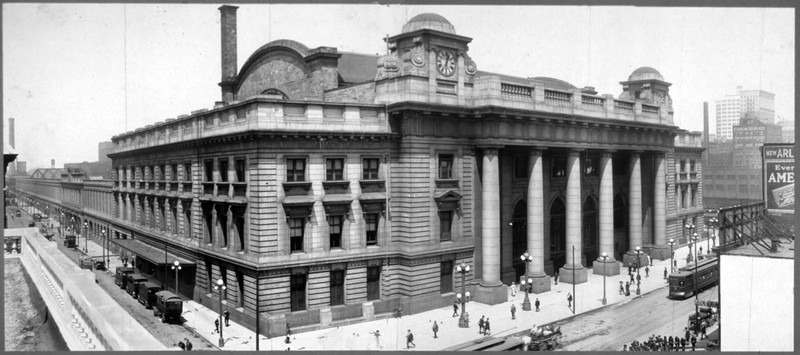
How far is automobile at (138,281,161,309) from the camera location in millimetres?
39812

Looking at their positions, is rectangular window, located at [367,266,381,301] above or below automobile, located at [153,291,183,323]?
above

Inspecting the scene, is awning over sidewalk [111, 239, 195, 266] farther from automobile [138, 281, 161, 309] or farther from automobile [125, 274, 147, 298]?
automobile [138, 281, 161, 309]

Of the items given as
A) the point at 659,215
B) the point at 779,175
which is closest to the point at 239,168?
the point at 779,175

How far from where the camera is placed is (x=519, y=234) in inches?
1834

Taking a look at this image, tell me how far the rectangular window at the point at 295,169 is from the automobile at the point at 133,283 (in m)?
16.5

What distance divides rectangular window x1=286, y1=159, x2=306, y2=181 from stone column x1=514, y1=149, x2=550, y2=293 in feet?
56.2

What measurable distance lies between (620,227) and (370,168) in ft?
101

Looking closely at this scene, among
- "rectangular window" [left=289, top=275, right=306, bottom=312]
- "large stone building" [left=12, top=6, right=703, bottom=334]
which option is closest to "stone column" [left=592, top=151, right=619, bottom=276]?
"large stone building" [left=12, top=6, right=703, bottom=334]

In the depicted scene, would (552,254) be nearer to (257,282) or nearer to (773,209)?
(773,209)

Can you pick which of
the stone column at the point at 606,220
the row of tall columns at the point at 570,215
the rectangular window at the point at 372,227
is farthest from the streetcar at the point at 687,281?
the rectangular window at the point at 372,227

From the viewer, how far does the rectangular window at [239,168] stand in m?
35.8

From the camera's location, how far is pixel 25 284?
4747 centimetres

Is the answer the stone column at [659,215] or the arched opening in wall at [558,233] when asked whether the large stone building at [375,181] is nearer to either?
the arched opening in wall at [558,233]

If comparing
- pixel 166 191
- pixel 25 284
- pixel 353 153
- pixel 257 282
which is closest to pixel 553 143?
pixel 353 153
